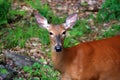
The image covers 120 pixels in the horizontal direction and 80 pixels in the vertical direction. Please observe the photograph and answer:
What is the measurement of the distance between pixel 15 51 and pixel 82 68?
234 centimetres

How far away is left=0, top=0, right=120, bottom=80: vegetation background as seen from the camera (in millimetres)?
8320

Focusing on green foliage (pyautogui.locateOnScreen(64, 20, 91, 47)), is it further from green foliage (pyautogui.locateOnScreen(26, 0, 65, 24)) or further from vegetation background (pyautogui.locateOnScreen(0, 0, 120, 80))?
green foliage (pyautogui.locateOnScreen(26, 0, 65, 24))

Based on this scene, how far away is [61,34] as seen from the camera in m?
6.91

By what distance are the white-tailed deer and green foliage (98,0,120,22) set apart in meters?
2.82

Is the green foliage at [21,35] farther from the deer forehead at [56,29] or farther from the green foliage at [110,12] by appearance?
the deer forehead at [56,29]

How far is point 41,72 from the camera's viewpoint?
8.16 metres

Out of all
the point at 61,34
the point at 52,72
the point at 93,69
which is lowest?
the point at 52,72

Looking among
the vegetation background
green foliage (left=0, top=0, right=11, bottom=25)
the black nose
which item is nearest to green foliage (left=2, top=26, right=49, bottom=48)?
the vegetation background

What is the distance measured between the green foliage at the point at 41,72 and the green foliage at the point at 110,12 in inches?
93.7

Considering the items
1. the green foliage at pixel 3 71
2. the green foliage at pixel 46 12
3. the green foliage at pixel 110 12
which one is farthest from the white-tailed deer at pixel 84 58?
the green foliage at pixel 110 12

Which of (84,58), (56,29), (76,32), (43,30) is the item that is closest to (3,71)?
(56,29)

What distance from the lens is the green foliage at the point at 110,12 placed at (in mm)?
10172

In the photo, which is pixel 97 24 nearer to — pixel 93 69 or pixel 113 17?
pixel 113 17

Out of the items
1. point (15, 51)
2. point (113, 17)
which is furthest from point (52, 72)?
point (113, 17)
